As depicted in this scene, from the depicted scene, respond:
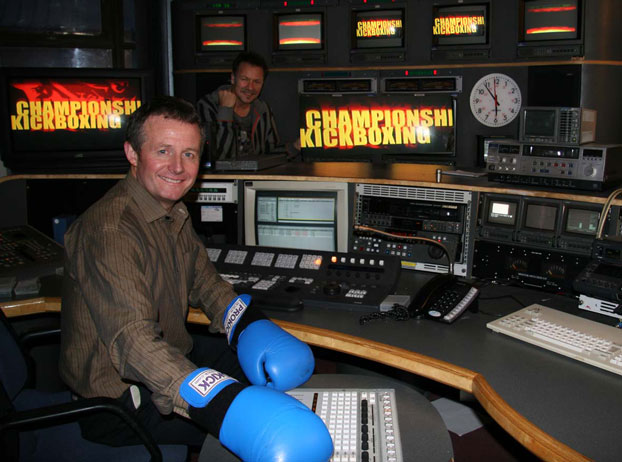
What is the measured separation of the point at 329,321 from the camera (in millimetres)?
1843

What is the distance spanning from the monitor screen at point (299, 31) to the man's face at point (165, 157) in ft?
11.3

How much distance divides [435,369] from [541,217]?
0.85 m

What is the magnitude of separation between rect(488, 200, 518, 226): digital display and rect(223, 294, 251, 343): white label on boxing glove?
0.99m

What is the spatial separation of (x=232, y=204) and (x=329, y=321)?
948mm

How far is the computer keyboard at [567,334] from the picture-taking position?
148 cm

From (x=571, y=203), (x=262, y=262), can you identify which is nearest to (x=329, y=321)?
(x=262, y=262)

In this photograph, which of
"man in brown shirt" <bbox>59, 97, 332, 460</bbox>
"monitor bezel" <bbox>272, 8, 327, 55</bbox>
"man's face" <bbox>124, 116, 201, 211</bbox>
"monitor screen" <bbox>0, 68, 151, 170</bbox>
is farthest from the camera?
"monitor bezel" <bbox>272, 8, 327, 55</bbox>

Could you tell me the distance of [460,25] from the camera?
455 centimetres

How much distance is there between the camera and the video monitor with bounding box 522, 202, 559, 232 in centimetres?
204

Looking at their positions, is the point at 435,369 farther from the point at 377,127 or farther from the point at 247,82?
the point at 377,127

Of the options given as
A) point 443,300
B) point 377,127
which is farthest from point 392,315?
point 377,127

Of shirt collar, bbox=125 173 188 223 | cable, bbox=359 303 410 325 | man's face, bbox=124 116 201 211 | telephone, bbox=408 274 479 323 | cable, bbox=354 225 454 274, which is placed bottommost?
cable, bbox=359 303 410 325

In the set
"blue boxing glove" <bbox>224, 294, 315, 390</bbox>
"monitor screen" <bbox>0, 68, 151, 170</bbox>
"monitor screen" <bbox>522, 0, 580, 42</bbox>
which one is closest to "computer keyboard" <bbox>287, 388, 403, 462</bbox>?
"blue boxing glove" <bbox>224, 294, 315, 390</bbox>

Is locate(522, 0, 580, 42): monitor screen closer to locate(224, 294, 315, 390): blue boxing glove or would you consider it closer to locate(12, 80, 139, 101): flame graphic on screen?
locate(12, 80, 139, 101): flame graphic on screen
